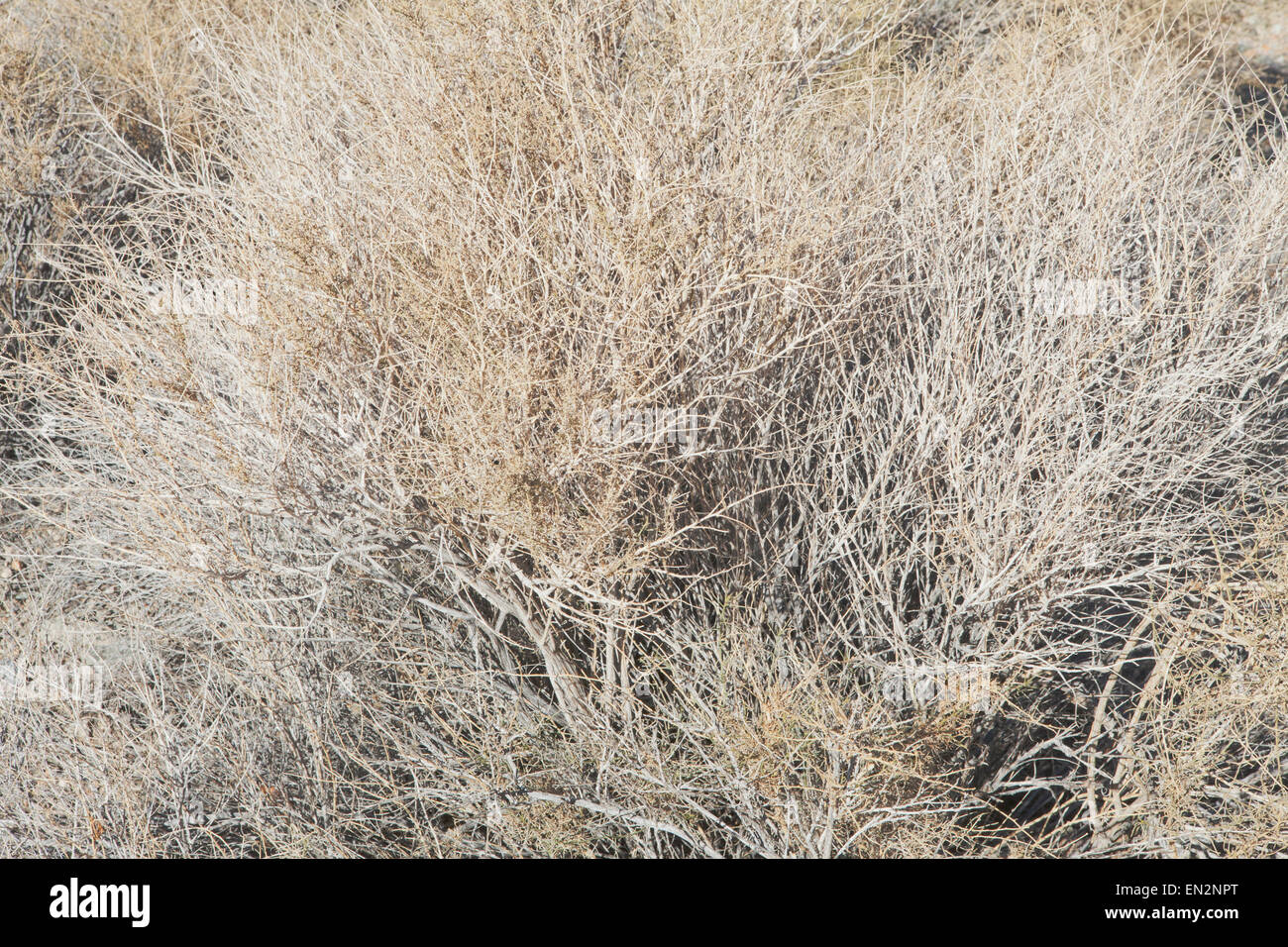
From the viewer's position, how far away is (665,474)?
3566 mm

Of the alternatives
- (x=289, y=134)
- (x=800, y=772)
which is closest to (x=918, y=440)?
(x=800, y=772)

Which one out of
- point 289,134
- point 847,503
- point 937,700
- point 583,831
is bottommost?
point 583,831

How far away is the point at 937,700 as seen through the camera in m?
3.70

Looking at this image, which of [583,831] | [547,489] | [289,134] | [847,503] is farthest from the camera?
[289,134]

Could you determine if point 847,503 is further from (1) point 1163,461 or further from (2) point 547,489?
(2) point 547,489

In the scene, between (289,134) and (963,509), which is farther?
(289,134)

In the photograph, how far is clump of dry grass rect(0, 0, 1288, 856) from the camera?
133 inches

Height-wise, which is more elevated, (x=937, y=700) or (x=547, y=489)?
(x=547, y=489)

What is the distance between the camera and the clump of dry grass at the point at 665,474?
3.37m
